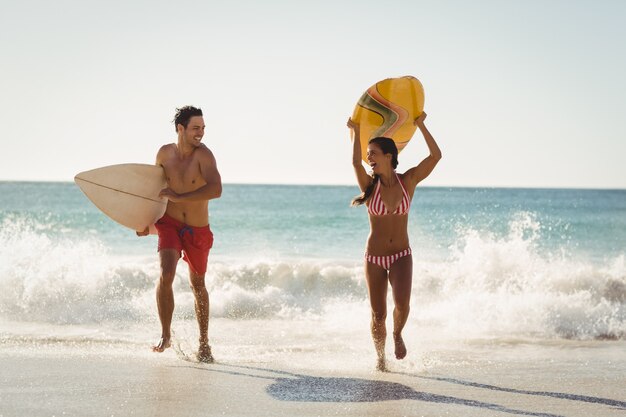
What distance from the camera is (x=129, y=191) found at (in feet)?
22.2

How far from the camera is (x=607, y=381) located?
5871mm

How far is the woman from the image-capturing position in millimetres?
5836

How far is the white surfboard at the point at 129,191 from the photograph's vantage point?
6598mm

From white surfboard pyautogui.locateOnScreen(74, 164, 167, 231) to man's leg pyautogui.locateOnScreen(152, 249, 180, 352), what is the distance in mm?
429

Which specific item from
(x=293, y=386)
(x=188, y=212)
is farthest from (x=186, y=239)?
(x=293, y=386)

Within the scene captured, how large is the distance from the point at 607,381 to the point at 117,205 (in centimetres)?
418

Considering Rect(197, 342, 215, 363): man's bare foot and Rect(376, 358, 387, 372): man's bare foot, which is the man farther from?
Rect(376, 358, 387, 372): man's bare foot

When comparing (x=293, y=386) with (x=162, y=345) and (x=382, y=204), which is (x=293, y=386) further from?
(x=382, y=204)

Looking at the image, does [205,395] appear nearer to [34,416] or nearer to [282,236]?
[34,416]

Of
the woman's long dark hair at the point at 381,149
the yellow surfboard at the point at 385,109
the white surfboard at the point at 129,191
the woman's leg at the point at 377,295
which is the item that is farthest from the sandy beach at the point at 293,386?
the yellow surfboard at the point at 385,109

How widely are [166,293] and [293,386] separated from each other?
139 centimetres

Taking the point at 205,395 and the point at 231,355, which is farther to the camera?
the point at 231,355

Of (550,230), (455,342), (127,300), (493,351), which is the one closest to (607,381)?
(493,351)

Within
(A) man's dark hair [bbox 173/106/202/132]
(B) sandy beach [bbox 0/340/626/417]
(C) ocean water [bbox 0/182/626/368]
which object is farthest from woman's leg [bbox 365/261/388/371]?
(A) man's dark hair [bbox 173/106/202/132]
